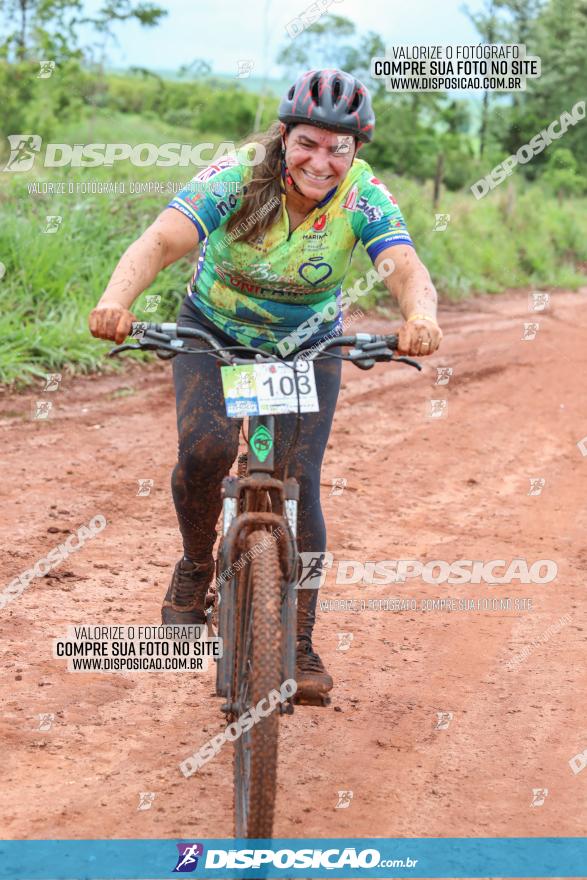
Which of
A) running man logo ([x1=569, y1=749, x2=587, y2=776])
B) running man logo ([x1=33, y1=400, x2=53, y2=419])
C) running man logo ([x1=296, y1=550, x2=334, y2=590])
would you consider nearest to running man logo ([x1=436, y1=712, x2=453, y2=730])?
running man logo ([x1=569, y1=749, x2=587, y2=776])

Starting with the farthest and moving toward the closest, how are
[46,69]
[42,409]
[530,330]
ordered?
[530,330] < [46,69] < [42,409]

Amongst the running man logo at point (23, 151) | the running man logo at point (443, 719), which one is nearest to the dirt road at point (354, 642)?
the running man logo at point (443, 719)

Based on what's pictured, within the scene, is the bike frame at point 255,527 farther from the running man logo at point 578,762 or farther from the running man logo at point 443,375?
the running man logo at point 443,375

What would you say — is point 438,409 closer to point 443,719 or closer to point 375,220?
point 443,719

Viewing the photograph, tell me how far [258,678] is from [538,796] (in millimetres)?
1258

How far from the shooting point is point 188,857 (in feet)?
10.4

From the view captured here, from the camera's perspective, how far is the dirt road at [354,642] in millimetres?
3514

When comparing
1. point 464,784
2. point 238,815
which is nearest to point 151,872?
point 238,815

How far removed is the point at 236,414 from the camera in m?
3.28

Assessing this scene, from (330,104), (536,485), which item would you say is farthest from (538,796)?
(536,485)

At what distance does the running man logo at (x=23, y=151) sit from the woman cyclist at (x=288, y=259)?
25.8ft

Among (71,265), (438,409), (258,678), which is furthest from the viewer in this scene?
(71,265)

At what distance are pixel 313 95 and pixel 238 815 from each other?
7.29ft

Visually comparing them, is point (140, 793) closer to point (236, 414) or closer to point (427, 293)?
point (236, 414)
